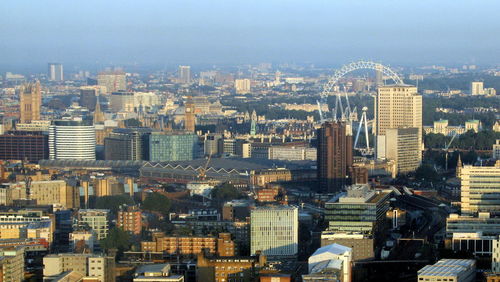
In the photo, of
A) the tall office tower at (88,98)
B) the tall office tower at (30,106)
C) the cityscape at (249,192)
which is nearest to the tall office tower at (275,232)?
the cityscape at (249,192)

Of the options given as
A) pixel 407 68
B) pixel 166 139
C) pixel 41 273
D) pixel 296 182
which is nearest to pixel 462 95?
pixel 407 68

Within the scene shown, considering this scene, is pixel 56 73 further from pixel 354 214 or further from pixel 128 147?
pixel 354 214

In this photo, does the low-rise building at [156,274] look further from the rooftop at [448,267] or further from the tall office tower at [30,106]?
the tall office tower at [30,106]

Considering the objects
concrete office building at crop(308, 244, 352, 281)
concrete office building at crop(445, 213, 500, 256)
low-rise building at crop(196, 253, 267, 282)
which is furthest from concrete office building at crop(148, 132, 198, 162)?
concrete office building at crop(308, 244, 352, 281)

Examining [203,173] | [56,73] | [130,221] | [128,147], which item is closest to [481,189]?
[130,221]

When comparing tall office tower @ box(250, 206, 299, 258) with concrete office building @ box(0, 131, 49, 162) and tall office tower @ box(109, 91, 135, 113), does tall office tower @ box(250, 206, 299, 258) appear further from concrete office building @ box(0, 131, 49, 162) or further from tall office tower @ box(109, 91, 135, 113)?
tall office tower @ box(109, 91, 135, 113)

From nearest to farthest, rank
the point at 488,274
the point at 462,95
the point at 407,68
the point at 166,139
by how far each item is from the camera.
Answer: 1. the point at 488,274
2. the point at 166,139
3. the point at 462,95
4. the point at 407,68

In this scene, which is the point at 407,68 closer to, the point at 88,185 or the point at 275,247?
the point at 88,185
